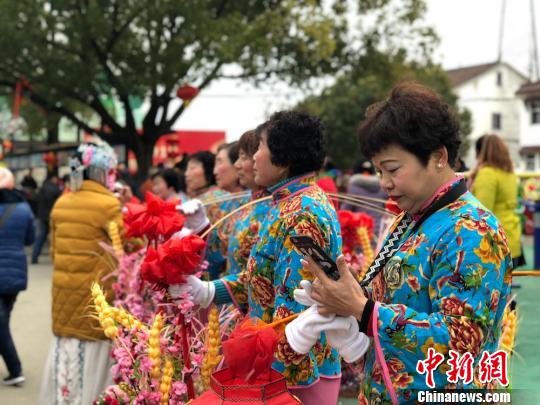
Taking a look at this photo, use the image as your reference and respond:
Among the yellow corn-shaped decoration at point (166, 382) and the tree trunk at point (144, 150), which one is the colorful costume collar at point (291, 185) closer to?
the yellow corn-shaped decoration at point (166, 382)

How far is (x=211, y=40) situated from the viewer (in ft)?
51.7

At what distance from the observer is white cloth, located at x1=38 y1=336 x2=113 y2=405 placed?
4531 mm

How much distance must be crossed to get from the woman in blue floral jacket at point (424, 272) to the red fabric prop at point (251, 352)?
0.31 m

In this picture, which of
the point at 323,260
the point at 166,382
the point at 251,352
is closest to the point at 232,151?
the point at 166,382

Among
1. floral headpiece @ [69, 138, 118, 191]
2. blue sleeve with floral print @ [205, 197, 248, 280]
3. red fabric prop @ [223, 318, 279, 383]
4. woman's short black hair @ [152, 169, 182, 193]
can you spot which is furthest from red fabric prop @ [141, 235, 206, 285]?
woman's short black hair @ [152, 169, 182, 193]

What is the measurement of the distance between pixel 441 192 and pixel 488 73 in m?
50.1

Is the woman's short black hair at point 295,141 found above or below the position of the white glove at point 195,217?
above

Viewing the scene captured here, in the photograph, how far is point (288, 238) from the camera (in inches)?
100

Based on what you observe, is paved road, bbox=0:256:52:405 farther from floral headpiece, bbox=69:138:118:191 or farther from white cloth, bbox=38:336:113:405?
floral headpiece, bbox=69:138:118:191

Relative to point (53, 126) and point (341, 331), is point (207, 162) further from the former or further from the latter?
point (53, 126)

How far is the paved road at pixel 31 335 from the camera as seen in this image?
540 cm

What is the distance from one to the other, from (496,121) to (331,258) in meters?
48.1

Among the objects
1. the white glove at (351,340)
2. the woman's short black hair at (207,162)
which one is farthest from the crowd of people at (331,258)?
the woman's short black hair at (207,162)

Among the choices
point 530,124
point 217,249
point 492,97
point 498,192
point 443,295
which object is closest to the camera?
point 443,295
